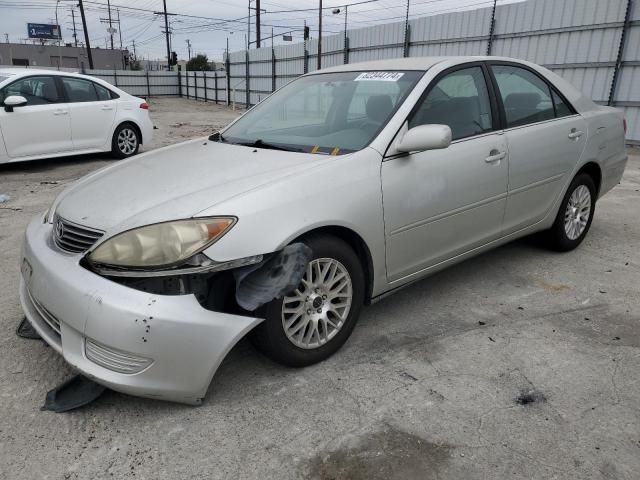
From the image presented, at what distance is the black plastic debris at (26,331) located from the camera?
2920 millimetres

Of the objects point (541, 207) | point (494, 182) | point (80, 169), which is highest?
point (494, 182)

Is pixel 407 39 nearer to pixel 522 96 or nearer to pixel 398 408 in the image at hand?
pixel 522 96

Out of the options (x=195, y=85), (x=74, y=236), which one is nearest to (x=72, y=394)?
(x=74, y=236)

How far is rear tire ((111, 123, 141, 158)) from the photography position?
364 inches

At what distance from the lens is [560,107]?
4.15 meters

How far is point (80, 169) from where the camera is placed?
8.47m

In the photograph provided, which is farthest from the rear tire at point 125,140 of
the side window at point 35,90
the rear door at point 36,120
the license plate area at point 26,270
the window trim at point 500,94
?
the window trim at point 500,94

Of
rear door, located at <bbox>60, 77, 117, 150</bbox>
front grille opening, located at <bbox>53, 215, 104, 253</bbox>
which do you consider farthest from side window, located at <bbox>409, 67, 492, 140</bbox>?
rear door, located at <bbox>60, 77, 117, 150</bbox>

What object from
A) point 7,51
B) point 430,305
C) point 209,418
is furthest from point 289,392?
point 7,51

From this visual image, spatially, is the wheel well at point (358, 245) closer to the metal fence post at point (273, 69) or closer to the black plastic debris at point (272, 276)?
the black plastic debris at point (272, 276)

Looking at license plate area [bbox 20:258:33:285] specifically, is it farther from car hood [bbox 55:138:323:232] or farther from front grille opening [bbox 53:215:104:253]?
car hood [bbox 55:138:323:232]

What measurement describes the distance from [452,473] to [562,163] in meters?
2.81

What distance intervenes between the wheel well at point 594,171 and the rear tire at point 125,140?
7570 millimetres

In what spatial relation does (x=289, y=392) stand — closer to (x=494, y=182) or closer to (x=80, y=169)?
(x=494, y=182)
